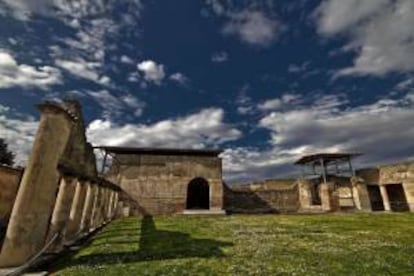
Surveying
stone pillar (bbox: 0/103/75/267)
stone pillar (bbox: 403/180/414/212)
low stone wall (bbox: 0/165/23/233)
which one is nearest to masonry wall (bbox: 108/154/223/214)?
low stone wall (bbox: 0/165/23/233)

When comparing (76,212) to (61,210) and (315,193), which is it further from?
(315,193)

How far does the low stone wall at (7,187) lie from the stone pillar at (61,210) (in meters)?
5.44

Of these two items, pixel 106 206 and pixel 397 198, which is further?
pixel 397 198

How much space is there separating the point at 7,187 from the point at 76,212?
16.0 feet

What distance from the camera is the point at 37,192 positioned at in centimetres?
704

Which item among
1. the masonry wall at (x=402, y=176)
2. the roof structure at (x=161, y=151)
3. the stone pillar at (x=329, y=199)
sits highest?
the roof structure at (x=161, y=151)

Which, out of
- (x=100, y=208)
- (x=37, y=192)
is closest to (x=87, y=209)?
(x=100, y=208)

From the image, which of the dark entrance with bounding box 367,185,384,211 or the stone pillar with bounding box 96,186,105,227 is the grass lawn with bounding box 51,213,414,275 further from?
the dark entrance with bounding box 367,185,384,211

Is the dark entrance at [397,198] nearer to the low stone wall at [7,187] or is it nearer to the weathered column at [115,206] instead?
the weathered column at [115,206]

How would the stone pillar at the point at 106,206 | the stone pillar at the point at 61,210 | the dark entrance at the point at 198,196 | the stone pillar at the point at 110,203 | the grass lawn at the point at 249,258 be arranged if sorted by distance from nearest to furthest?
the grass lawn at the point at 249,258 < the stone pillar at the point at 61,210 < the stone pillar at the point at 106,206 < the stone pillar at the point at 110,203 < the dark entrance at the point at 198,196

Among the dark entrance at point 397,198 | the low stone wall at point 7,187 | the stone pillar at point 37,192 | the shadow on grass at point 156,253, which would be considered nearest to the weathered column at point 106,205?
the low stone wall at point 7,187

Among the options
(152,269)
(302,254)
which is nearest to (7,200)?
(152,269)

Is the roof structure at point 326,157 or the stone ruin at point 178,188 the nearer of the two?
the stone ruin at point 178,188

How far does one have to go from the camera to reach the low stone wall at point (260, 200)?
100ft
